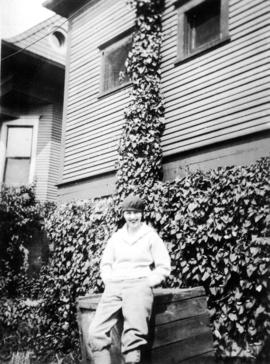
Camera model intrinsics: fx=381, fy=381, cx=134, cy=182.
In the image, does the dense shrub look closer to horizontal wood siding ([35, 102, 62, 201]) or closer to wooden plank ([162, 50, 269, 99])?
horizontal wood siding ([35, 102, 62, 201])

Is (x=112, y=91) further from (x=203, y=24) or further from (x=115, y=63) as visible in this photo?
(x=203, y=24)

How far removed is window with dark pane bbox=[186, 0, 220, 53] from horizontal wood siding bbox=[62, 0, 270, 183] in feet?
1.15

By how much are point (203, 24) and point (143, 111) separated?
7.08ft

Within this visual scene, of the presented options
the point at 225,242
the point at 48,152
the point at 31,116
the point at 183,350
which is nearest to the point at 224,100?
the point at 225,242

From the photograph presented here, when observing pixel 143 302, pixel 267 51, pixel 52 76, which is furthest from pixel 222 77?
pixel 52 76

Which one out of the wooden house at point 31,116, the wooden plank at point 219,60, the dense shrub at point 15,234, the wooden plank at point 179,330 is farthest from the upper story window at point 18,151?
the wooden plank at point 179,330

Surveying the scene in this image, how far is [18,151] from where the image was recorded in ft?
44.2

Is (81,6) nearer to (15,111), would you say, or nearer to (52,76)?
(52,76)

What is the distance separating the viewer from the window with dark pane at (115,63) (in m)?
9.42

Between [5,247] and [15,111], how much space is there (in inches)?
217

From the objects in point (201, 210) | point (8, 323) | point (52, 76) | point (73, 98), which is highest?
point (52, 76)

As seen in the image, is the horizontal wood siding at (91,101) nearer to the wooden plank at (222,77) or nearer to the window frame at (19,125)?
the wooden plank at (222,77)

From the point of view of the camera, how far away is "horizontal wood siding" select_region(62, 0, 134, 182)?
30.0 feet

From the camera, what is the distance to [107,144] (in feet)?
30.0
